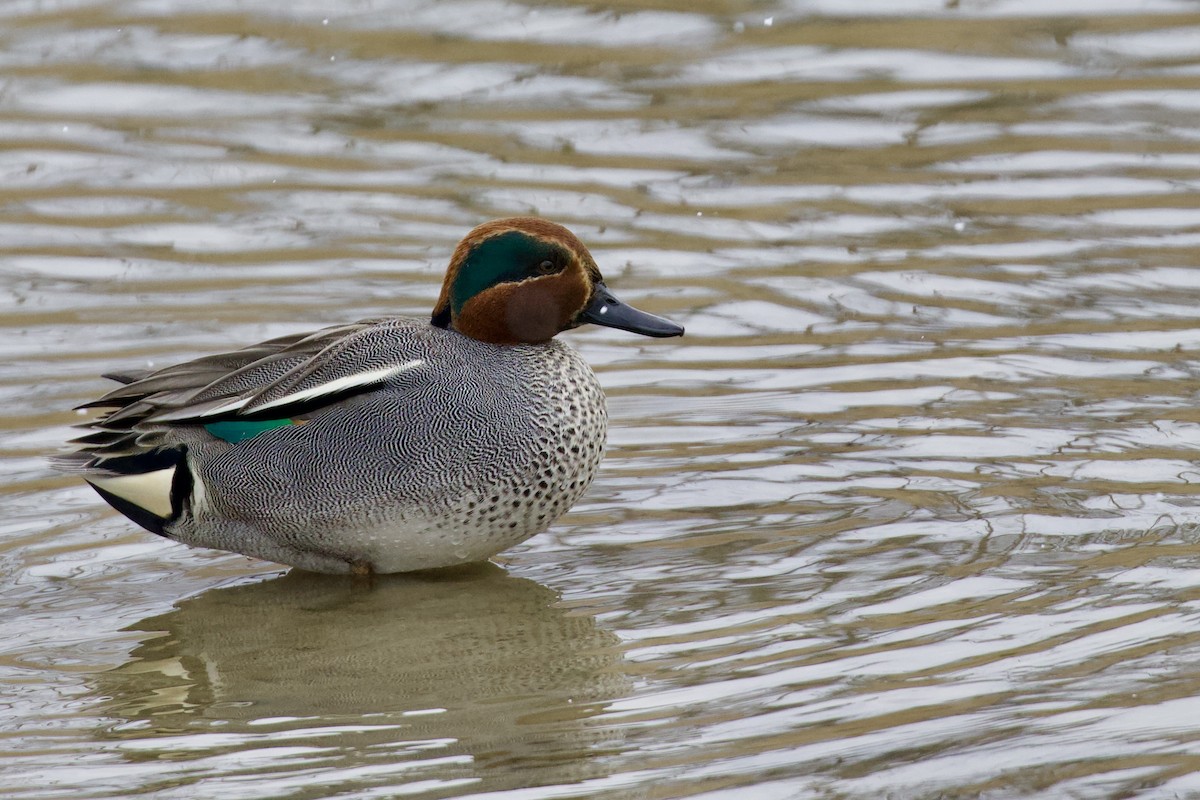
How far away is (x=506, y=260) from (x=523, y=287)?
96mm

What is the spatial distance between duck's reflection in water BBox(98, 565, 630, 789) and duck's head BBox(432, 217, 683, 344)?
2.38 feet

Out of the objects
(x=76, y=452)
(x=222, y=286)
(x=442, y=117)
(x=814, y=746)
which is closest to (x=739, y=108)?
(x=442, y=117)

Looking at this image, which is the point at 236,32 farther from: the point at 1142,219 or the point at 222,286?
the point at 1142,219

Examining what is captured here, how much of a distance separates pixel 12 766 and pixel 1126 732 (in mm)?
2378

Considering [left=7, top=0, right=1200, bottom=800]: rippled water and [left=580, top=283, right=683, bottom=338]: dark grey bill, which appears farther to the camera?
[left=580, top=283, right=683, bottom=338]: dark grey bill

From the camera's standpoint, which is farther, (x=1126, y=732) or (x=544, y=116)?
(x=544, y=116)

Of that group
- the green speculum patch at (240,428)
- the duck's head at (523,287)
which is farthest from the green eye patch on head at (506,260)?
the green speculum patch at (240,428)

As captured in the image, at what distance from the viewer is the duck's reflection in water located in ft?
13.8

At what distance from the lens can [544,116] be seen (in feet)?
31.1

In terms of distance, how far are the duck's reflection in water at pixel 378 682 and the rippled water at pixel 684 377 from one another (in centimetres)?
2

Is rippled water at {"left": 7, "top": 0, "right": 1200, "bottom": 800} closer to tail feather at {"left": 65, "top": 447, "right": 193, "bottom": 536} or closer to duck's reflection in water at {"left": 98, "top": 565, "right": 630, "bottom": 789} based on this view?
duck's reflection in water at {"left": 98, "top": 565, "right": 630, "bottom": 789}

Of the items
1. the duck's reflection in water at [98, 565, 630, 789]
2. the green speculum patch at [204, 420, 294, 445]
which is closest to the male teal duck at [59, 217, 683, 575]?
the green speculum patch at [204, 420, 294, 445]

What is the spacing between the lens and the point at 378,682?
4.77 metres

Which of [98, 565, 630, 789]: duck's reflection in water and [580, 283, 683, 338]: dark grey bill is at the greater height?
[580, 283, 683, 338]: dark grey bill
